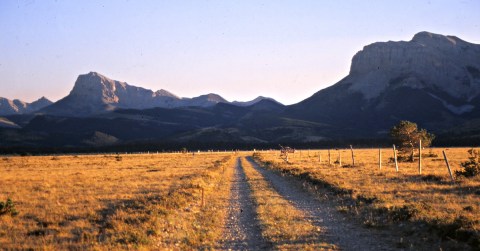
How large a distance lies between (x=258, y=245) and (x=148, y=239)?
11.2 feet

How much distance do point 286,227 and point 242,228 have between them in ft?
4.98

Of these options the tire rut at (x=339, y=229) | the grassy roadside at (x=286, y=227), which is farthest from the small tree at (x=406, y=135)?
the grassy roadside at (x=286, y=227)

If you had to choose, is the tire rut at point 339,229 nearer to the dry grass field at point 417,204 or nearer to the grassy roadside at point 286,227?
the grassy roadside at point 286,227

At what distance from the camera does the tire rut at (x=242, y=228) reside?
1340 cm

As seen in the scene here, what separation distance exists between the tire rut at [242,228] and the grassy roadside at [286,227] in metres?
0.27

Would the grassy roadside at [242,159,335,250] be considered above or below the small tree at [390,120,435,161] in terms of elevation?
below

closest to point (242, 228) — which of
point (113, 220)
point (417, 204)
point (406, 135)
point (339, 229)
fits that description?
point (339, 229)

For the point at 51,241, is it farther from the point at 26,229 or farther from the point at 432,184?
the point at 432,184

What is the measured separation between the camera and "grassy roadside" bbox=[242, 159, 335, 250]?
1316 centimetres

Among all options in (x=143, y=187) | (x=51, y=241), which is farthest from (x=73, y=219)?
(x=143, y=187)

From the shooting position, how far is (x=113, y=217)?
1852 centimetres

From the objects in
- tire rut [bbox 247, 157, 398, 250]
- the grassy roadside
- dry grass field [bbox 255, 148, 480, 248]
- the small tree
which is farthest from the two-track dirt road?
the small tree

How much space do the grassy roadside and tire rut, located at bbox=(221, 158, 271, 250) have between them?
0.27m

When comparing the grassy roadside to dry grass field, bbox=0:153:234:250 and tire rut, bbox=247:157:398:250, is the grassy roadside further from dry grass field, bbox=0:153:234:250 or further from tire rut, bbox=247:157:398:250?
dry grass field, bbox=0:153:234:250
